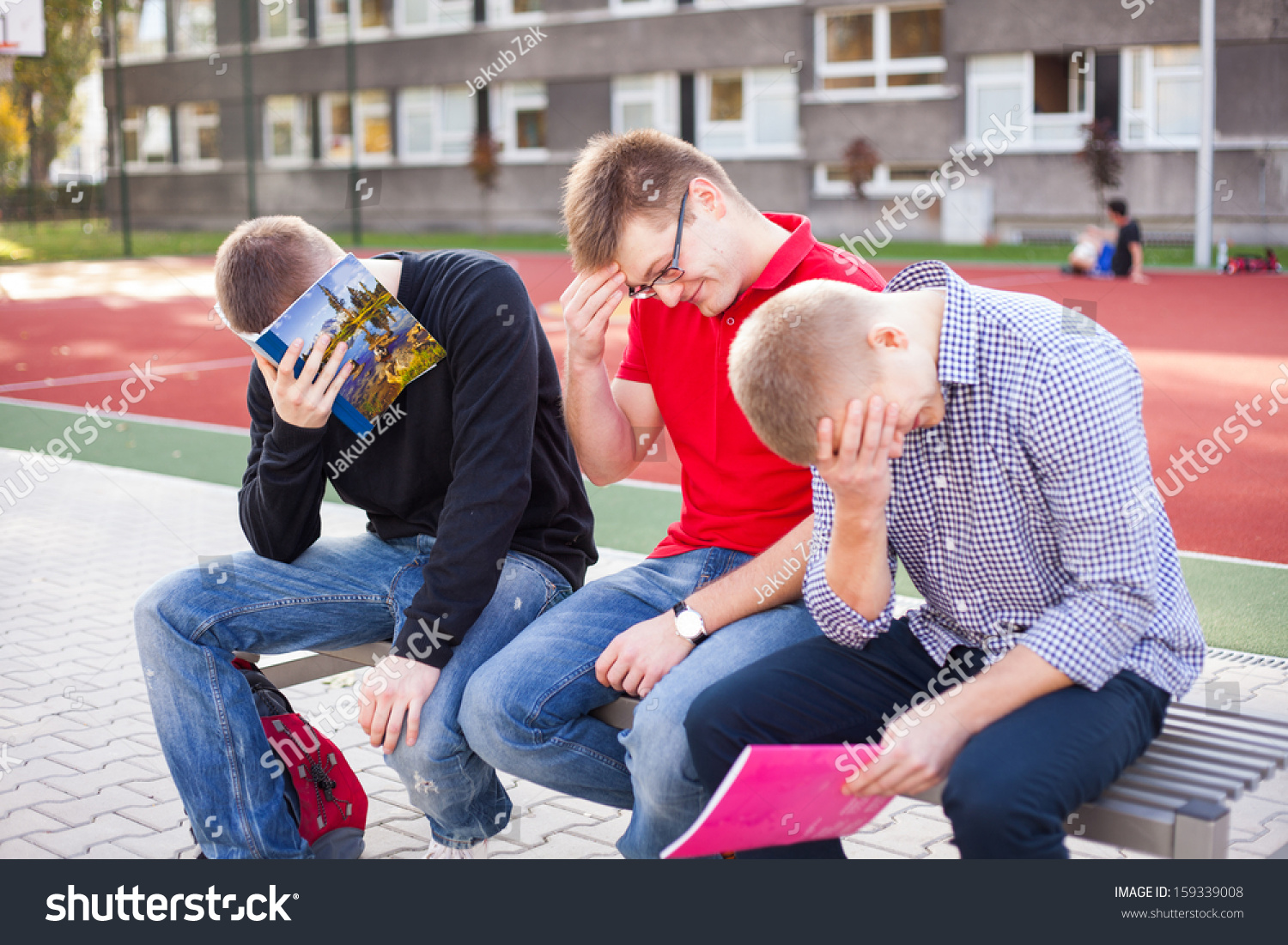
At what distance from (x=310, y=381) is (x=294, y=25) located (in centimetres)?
3882

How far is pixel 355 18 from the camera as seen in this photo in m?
37.8

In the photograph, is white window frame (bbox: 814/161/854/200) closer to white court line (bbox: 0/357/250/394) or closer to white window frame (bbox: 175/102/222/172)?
white window frame (bbox: 175/102/222/172)

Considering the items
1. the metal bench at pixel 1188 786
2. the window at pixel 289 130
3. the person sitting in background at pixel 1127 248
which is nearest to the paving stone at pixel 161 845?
the metal bench at pixel 1188 786

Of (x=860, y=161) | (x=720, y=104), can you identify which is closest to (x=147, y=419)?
(x=860, y=161)

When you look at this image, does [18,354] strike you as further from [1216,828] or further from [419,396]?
[1216,828]

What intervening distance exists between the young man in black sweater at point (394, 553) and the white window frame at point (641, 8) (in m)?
30.7

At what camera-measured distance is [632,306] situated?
3240 millimetres

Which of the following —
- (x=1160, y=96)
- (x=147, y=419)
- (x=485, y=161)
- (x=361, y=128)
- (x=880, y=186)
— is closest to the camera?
(x=147, y=419)

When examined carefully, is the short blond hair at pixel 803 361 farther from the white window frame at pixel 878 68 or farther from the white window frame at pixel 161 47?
the white window frame at pixel 161 47

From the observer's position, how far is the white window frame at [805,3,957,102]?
95.1 feet

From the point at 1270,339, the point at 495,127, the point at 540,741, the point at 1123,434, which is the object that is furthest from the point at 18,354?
the point at 495,127

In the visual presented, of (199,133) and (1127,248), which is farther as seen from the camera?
(199,133)

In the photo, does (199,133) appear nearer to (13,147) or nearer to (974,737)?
(13,147)

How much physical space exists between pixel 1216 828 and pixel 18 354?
14.9 meters
